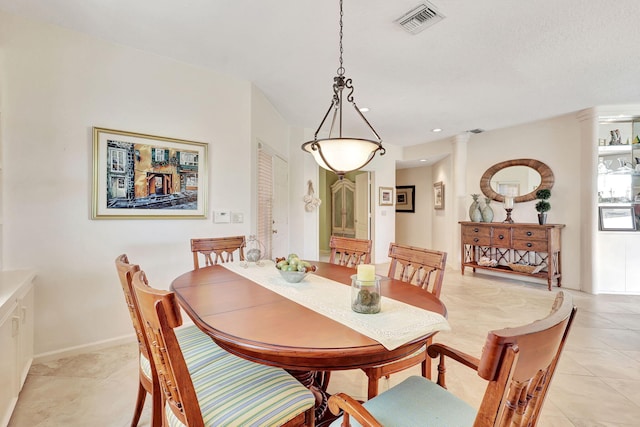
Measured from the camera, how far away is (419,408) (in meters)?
1.04

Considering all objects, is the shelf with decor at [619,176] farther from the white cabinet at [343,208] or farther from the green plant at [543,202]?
the white cabinet at [343,208]

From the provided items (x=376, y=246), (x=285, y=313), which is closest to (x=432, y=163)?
(x=376, y=246)

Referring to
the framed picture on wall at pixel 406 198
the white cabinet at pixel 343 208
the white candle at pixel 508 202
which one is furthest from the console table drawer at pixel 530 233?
the white cabinet at pixel 343 208

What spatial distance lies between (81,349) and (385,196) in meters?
5.41

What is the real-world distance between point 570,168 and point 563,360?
128 inches

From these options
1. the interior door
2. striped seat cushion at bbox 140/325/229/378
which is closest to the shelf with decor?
the interior door

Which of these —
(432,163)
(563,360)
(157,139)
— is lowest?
(563,360)

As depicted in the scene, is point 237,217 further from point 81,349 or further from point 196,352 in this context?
point 196,352

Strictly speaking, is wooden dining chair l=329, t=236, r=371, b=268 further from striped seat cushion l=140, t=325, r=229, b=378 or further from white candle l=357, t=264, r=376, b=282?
striped seat cushion l=140, t=325, r=229, b=378

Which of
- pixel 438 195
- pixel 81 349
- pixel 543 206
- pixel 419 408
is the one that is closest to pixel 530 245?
pixel 543 206

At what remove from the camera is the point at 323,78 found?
10.1 ft

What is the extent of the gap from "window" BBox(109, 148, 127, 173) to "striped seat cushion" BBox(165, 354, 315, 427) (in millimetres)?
1938

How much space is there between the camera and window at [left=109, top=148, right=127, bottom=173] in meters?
2.38

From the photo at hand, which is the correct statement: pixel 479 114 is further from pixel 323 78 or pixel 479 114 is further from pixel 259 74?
pixel 259 74
